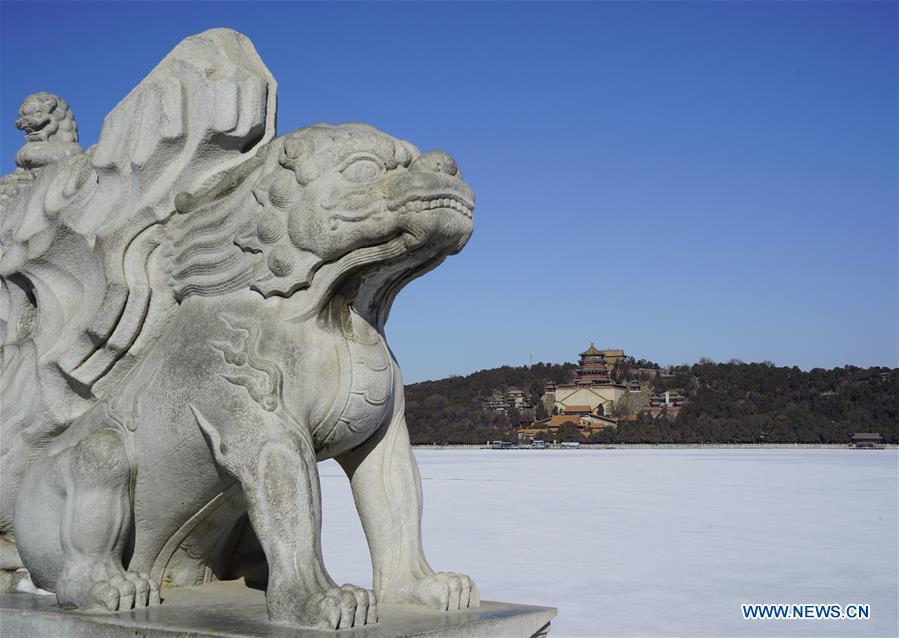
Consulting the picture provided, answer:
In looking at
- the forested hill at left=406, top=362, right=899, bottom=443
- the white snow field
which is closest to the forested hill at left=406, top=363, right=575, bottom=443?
the forested hill at left=406, top=362, right=899, bottom=443

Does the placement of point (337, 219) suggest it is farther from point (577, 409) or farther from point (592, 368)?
point (592, 368)

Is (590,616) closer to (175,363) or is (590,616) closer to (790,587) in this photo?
(790,587)

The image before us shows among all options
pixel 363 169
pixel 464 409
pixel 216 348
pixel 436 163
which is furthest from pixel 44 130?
pixel 464 409

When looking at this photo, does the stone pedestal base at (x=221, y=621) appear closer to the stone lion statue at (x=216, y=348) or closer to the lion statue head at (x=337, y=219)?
the stone lion statue at (x=216, y=348)

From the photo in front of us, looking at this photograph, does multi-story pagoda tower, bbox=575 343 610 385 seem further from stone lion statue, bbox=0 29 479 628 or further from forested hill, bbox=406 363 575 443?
stone lion statue, bbox=0 29 479 628

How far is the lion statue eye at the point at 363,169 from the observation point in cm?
335

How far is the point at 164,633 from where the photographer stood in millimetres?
3100

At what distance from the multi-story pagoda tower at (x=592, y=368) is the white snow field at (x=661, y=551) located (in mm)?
68289

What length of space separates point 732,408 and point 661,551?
6598 centimetres

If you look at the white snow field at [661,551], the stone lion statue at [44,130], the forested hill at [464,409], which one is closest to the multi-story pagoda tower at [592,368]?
the forested hill at [464,409]

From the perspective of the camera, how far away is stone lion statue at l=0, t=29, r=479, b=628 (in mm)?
3270

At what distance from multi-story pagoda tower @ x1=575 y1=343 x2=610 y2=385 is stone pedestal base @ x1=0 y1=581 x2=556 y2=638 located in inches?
3241

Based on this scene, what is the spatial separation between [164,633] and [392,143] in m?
1.65

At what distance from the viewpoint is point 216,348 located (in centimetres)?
338
